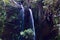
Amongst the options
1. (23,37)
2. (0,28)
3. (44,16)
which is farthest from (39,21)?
(0,28)

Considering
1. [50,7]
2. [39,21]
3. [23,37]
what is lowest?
[23,37]

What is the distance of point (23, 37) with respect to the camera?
6.05 meters

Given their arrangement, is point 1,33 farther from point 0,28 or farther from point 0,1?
point 0,1

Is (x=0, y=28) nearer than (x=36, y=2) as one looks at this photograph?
No

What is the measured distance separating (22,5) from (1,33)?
3.95 ft

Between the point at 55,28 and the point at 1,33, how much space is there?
189cm

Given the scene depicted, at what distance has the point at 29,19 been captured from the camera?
642cm

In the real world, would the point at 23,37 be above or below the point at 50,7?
below

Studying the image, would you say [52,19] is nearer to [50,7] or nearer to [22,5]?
[50,7]

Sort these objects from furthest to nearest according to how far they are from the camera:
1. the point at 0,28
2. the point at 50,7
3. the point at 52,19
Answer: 1. the point at 0,28
2. the point at 52,19
3. the point at 50,7

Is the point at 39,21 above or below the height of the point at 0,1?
below

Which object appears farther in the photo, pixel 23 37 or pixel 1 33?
pixel 1 33

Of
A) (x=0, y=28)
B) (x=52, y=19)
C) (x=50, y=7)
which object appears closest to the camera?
(x=50, y=7)

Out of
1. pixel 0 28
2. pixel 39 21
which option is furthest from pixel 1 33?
pixel 39 21
